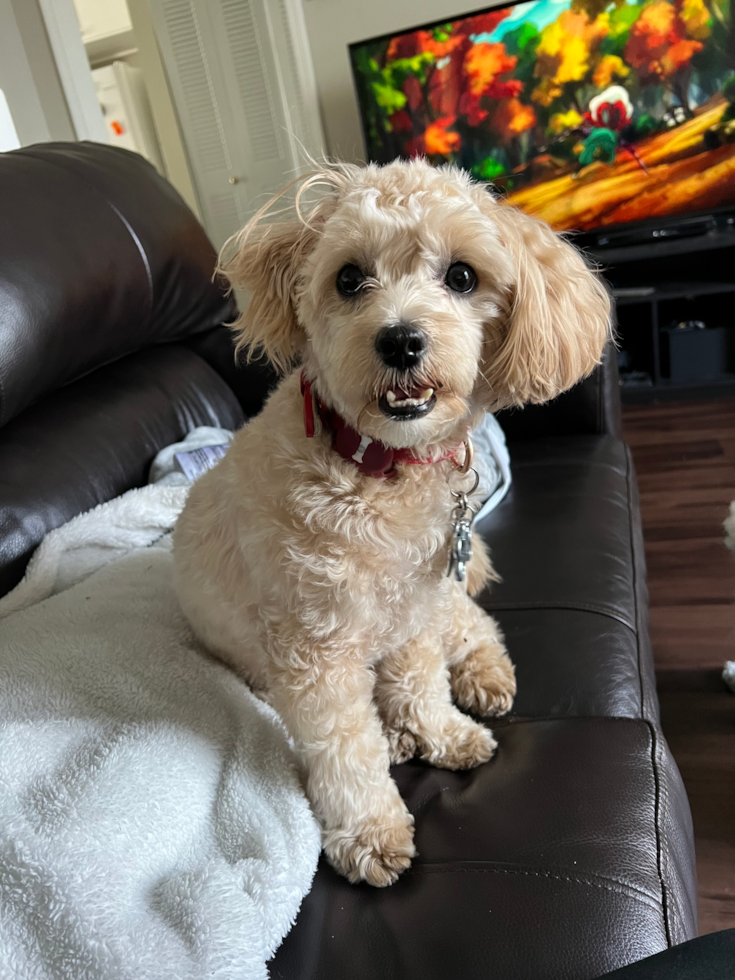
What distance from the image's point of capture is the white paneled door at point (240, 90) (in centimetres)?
432

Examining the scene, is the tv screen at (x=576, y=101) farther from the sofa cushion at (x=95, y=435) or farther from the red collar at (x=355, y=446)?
the red collar at (x=355, y=446)

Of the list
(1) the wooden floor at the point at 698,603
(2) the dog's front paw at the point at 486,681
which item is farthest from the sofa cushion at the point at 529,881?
(1) the wooden floor at the point at 698,603

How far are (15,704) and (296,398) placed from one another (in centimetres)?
61

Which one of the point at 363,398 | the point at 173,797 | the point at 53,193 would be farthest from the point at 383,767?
the point at 53,193

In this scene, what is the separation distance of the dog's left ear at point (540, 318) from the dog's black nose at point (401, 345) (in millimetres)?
178

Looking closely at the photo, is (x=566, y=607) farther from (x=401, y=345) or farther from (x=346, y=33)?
(x=346, y=33)

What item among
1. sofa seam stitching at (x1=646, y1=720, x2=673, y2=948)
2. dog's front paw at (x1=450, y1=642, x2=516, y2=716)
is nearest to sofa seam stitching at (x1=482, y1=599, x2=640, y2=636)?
dog's front paw at (x1=450, y1=642, x2=516, y2=716)

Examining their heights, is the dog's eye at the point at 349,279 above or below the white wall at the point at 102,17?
below

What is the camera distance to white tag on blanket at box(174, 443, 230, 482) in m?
1.65

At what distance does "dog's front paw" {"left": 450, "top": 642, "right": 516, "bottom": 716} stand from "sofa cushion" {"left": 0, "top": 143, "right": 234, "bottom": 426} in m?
0.98

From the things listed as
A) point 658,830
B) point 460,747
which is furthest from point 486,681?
point 658,830

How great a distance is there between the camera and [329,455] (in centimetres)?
100

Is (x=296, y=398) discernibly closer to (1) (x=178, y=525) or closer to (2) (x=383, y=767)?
(1) (x=178, y=525)

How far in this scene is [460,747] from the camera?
1.12m
